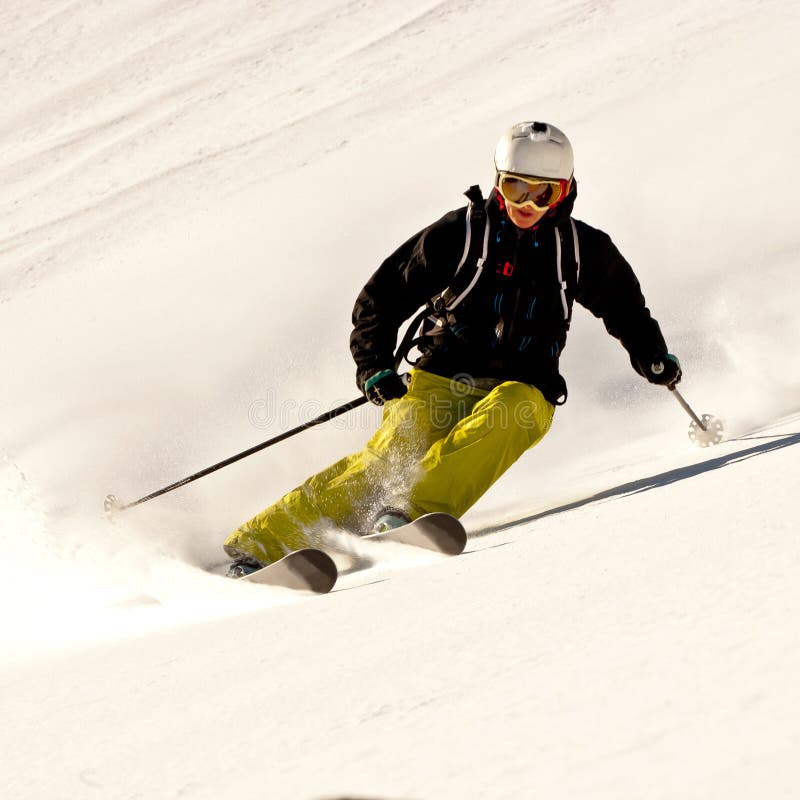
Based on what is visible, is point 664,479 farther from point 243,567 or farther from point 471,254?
point 243,567

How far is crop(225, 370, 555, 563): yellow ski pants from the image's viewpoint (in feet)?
12.5

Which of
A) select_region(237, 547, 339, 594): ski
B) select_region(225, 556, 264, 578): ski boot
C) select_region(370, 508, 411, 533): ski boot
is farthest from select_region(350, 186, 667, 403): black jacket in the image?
select_region(237, 547, 339, 594): ski

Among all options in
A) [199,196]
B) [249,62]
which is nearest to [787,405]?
[199,196]

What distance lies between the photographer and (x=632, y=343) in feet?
14.2

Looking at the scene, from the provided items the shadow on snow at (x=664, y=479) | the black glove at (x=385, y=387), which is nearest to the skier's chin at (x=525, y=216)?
the black glove at (x=385, y=387)

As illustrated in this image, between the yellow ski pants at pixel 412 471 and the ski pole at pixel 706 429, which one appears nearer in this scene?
the yellow ski pants at pixel 412 471

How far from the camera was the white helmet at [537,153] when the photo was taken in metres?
3.91

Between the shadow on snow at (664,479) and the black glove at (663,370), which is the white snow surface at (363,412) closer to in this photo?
the shadow on snow at (664,479)

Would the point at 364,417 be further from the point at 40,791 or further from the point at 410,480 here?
the point at 40,791

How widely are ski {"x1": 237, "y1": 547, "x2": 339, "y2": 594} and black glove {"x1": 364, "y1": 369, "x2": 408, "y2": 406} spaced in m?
0.88

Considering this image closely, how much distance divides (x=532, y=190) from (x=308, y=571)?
5.04 ft

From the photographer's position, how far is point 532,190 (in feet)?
12.9

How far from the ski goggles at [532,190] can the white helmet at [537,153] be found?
2 cm

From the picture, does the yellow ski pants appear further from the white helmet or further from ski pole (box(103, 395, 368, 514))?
the white helmet
